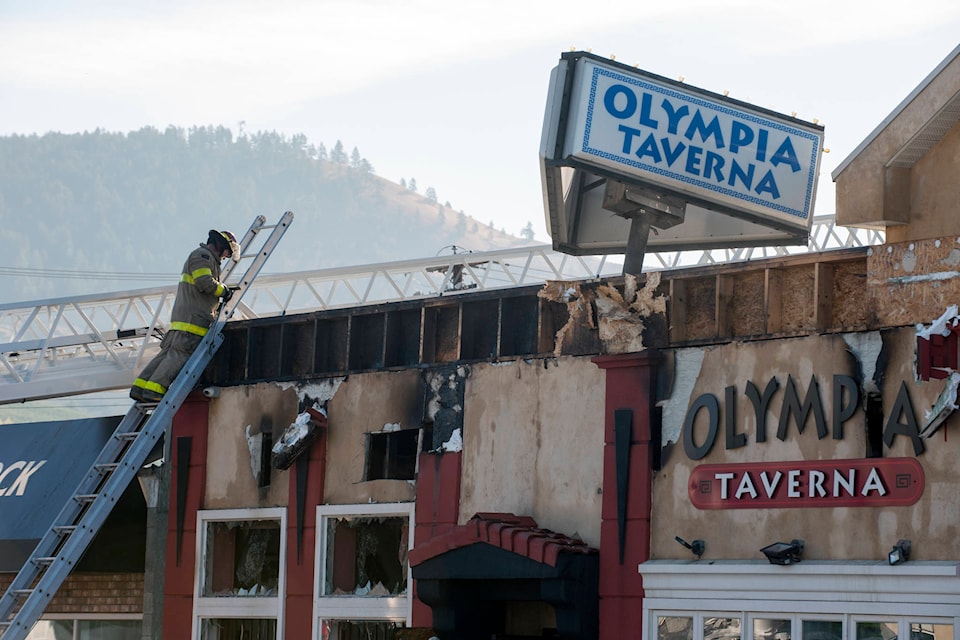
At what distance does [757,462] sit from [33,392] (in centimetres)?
1333

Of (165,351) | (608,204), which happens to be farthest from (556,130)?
(165,351)

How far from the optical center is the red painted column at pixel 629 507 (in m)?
16.0

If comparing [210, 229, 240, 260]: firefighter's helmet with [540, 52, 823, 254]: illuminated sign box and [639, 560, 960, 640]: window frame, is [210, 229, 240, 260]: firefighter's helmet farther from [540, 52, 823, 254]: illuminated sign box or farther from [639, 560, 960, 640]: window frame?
[639, 560, 960, 640]: window frame

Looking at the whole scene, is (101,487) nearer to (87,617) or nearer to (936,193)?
(87,617)

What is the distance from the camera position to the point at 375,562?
19.1 meters

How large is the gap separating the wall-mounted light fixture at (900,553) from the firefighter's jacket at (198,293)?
32.4ft

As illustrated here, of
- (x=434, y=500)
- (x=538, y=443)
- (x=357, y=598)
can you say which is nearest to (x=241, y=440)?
(x=357, y=598)

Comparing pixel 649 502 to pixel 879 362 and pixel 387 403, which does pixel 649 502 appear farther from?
pixel 387 403

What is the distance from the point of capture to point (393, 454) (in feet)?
61.8

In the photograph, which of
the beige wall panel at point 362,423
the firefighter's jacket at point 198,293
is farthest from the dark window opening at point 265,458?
the firefighter's jacket at point 198,293

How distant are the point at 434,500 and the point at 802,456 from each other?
5.22m

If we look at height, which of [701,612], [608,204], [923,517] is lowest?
[701,612]

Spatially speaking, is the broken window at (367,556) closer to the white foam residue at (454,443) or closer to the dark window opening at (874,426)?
the white foam residue at (454,443)

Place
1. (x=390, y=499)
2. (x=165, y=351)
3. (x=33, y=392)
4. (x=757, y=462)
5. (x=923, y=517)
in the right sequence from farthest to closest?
(x=33, y=392), (x=165, y=351), (x=390, y=499), (x=757, y=462), (x=923, y=517)
